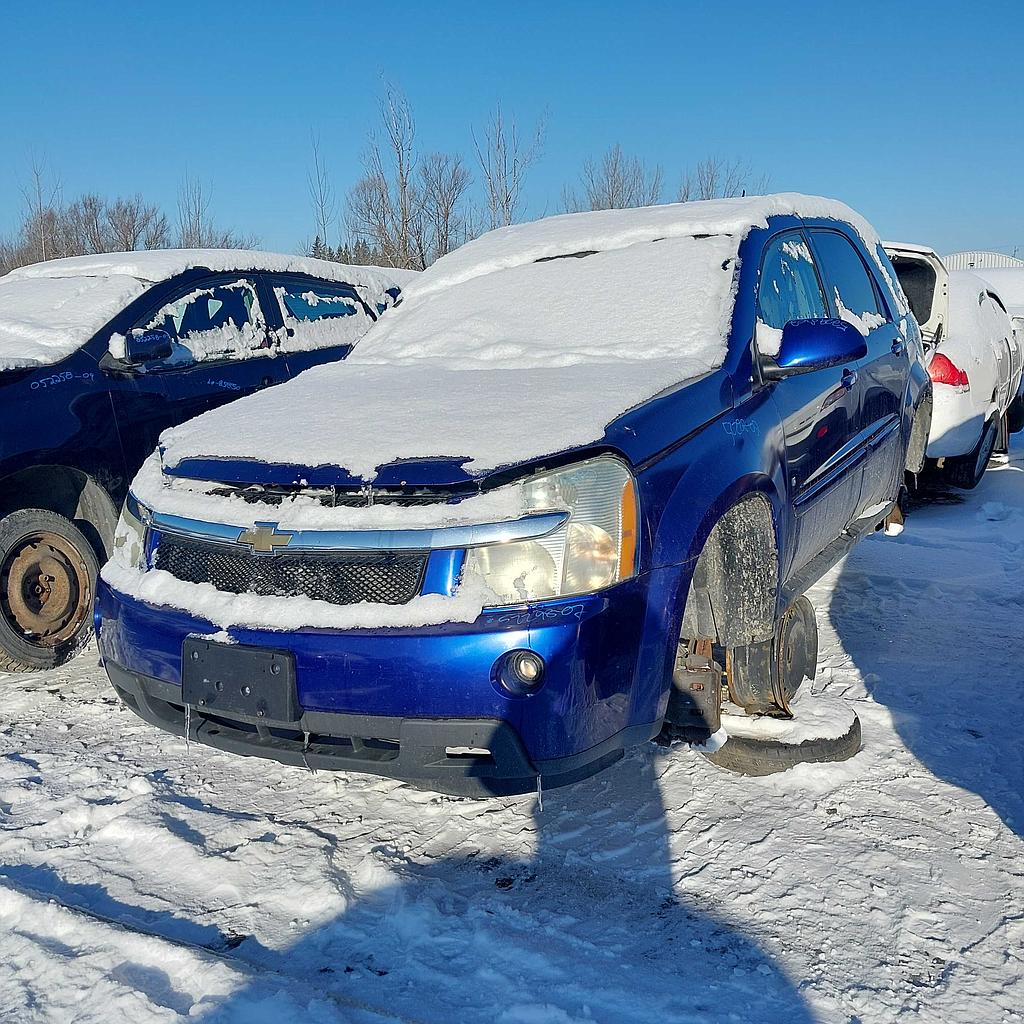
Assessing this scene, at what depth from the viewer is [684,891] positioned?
2383 mm

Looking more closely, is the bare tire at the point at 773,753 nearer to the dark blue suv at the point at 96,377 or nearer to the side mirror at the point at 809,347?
the side mirror at the point at 809,347

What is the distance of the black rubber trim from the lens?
2.20 metres

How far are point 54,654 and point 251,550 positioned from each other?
206cm

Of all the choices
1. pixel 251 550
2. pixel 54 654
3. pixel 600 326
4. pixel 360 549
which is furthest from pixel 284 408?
pixel 54 654

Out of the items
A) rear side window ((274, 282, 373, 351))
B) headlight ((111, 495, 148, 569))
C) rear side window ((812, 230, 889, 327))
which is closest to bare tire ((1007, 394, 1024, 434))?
rear side window ((812, 230, 889, 327))

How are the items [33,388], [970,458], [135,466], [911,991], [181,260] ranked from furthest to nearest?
[970,458] → [181,260] → [135,466] → [33,388] → [911,991]

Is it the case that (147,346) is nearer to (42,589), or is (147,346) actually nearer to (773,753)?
(42,589)

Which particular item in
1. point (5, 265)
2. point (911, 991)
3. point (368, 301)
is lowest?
point (911, 991)

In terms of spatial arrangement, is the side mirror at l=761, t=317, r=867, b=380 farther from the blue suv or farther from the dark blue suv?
the dark blue suv

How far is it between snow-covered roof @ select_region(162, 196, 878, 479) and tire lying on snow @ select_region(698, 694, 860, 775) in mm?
1173

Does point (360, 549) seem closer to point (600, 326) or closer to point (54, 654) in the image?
point (600, 326)

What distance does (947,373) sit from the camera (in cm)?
664

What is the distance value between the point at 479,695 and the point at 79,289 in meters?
3.67

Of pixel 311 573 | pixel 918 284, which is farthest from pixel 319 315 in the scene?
pixel 918 284
